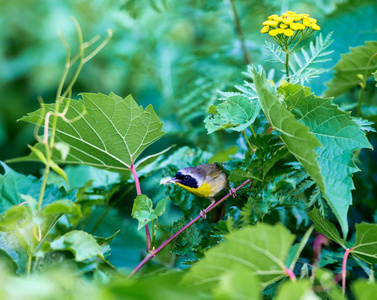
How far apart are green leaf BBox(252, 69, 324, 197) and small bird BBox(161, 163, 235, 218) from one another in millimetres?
259

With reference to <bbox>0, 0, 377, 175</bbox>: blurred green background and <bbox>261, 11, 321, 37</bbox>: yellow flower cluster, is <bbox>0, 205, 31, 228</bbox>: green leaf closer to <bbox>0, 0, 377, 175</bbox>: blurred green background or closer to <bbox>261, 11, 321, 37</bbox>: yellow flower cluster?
<bbox>261, 11, 321, 37</bbox>: yellow flower cluster

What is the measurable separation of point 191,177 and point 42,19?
2154 mm

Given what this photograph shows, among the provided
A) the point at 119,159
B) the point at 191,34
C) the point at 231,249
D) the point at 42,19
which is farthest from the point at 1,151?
the point at 231,249

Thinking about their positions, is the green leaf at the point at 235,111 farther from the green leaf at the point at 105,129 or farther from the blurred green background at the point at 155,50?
the blurred green background at the point at 155,50

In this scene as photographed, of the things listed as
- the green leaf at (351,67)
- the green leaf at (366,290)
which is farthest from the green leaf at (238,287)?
the green leaf at (351,67)

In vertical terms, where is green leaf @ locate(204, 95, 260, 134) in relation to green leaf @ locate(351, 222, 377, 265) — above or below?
above

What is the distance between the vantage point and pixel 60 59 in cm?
244

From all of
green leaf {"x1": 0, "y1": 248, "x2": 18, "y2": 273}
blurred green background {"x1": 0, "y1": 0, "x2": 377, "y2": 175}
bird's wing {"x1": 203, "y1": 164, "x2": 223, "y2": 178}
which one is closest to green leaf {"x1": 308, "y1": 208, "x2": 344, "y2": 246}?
bird's wing {"x1": 203, "y1": 164, "x2": 223, "y2": 178}

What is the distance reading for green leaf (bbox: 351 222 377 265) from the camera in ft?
2.12

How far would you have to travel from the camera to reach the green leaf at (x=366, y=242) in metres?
0.65

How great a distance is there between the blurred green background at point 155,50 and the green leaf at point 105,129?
0.50m

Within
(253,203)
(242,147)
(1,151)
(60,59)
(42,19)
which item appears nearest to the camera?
(253,203)

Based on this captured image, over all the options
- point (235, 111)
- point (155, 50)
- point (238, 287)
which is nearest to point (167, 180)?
point (235, 111)

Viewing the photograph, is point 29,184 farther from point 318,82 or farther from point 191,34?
point 191,34
